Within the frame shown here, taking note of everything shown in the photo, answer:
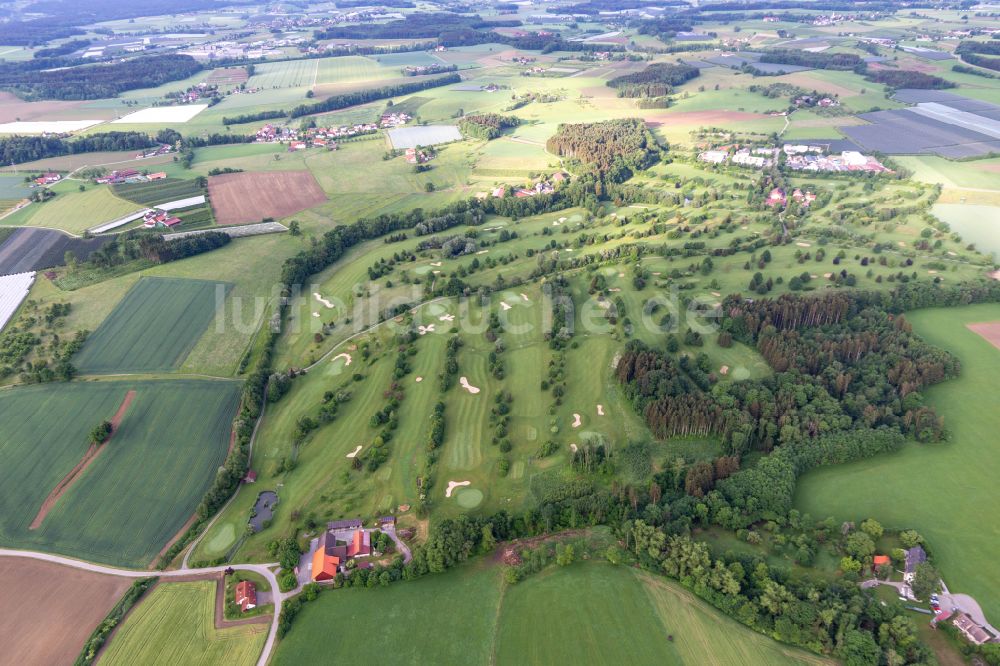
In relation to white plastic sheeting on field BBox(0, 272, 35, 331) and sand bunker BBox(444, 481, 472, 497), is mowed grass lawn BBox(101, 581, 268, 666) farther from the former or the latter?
white plastic sheeting on field BBox(0, 272, 35, 331)

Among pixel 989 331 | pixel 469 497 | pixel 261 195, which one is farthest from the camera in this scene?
pixel 261 195

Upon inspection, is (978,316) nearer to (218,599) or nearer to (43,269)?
(218,599)

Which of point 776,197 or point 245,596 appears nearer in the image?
point 245,596

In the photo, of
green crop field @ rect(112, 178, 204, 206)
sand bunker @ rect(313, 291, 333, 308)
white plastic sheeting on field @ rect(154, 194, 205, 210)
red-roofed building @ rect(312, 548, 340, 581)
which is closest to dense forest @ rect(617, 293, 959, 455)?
red-roofed building @ rect(312, 548, 340, 581)

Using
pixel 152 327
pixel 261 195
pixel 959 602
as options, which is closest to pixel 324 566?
pixel 959 602

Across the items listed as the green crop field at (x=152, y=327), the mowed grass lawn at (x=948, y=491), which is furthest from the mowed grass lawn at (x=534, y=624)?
the green crop field at (x=152, y=327)

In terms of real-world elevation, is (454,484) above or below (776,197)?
below

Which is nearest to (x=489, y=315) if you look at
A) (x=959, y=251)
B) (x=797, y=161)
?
(x=959, y=251)

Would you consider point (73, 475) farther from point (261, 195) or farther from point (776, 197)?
point (776, 197)
